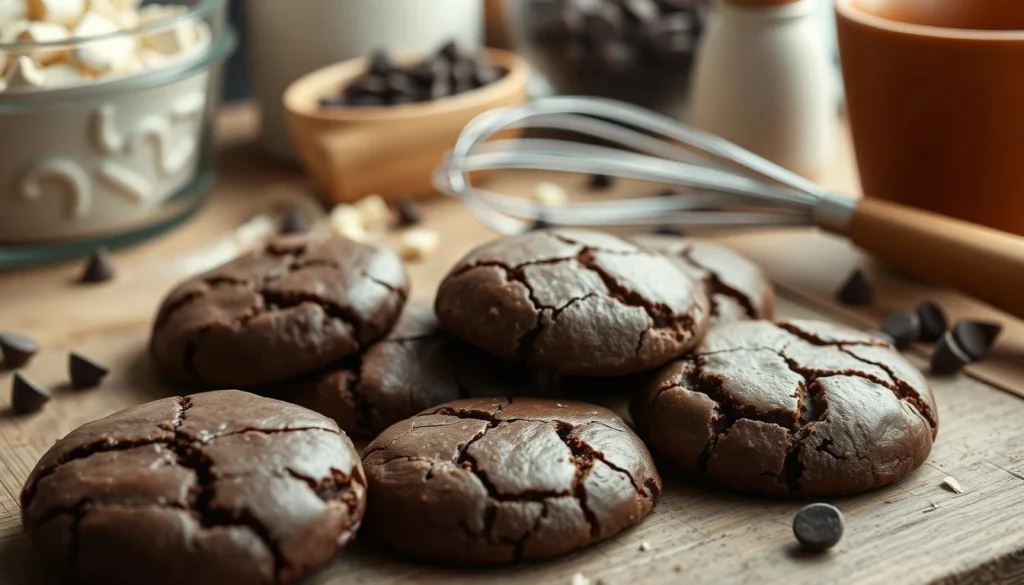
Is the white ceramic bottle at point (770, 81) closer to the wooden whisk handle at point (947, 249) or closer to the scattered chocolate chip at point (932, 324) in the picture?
the wooden whisk handle at point (947, 249)

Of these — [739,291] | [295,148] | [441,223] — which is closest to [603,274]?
[739,291]

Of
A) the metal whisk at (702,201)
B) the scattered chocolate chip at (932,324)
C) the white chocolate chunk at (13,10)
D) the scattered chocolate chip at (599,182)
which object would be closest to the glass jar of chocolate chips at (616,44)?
the metal whisk at (702,201)

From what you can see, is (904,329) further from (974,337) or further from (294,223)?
(294,223)

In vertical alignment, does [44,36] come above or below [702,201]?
above

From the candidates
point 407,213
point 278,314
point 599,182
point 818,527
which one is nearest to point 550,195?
point 599,182

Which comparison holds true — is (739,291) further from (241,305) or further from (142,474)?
(142,474)

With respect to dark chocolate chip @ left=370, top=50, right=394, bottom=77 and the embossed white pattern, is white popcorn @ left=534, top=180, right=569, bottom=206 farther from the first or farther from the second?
the embossed white pattern
